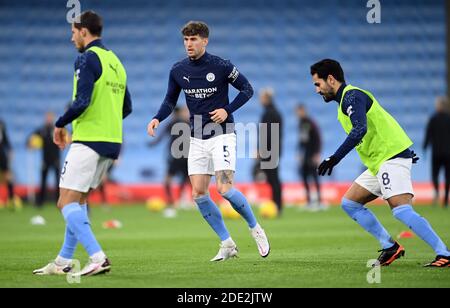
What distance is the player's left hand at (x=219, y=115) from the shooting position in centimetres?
941

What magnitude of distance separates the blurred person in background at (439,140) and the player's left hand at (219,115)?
13048mm

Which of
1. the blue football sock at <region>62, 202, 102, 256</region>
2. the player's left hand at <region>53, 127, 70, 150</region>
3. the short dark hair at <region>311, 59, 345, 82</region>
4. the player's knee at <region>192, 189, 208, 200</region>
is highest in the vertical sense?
the short dark hair at <region>311, 59, 345, 82</region>

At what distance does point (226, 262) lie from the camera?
Result: 938cm

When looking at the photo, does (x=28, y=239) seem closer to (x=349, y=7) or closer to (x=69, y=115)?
(x=69, y=115)

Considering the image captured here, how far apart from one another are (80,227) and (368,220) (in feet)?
9.94

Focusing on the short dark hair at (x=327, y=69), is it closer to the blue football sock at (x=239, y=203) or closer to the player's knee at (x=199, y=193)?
the blue football sock at (x=239, y=203)

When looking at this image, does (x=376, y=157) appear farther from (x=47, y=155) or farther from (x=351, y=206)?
(x=47, y=155)

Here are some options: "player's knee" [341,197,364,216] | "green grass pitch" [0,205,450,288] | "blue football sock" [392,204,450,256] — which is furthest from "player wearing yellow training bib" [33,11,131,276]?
"blue football sock" [392,204,450,256]

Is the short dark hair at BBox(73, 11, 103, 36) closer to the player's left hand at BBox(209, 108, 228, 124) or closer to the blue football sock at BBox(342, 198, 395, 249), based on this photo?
the player's left hand at BBox(209, 108, 228, 124)

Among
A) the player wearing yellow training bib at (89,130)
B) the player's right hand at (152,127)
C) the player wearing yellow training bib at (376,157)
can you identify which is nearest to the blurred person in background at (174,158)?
the player's right hand at (152,127)

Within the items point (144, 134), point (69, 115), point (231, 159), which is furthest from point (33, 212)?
point (69, 115)

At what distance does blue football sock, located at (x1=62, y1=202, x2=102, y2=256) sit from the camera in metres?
7.78

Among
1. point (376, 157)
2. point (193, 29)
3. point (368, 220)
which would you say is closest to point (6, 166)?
point (193, 29)

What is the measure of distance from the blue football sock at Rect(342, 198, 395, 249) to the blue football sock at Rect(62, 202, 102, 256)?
2774 millimetres
